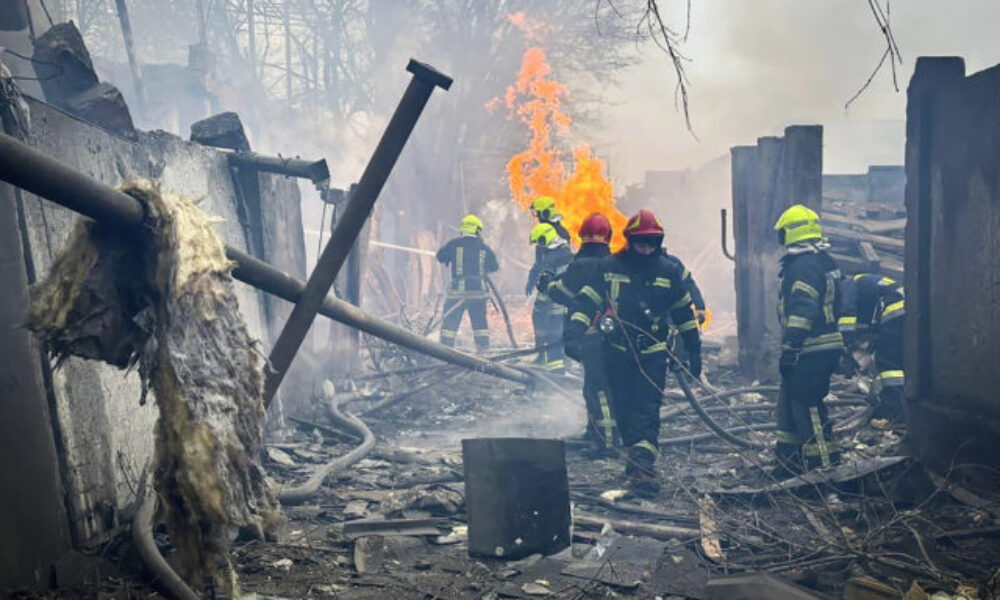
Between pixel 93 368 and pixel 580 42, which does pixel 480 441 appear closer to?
pixel 93 368

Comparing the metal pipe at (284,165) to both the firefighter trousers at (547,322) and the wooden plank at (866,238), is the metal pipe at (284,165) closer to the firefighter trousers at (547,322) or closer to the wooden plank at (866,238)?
the firefighter trousers at (547,322)

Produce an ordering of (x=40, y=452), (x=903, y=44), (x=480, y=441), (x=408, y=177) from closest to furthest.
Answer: (x=40, y=452), (x=480, y=441), (x=408, y=177), (x=903, y=44)

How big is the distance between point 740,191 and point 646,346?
4676mm

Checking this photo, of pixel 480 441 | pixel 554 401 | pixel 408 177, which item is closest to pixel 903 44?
pixel 408 177

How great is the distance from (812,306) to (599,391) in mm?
1988

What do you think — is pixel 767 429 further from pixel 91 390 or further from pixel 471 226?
pixel 471 226

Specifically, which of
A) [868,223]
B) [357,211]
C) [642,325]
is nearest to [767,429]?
[642,325]

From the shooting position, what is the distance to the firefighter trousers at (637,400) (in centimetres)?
666

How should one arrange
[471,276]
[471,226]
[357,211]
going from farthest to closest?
1. [471,226]
2. [471,276]
3. [357,211]

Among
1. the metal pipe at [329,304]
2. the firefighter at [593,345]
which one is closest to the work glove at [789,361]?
the firefighter at [593,345]

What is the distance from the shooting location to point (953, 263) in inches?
226

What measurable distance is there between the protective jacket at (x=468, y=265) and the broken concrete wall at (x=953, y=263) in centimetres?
763

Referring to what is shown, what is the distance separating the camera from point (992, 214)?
5.29 meters

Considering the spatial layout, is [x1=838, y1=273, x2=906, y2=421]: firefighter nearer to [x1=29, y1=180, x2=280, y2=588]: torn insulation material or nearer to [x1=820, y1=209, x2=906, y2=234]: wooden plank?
[x1=820, y1=209, x2=906, y2=234]: wooden plank
